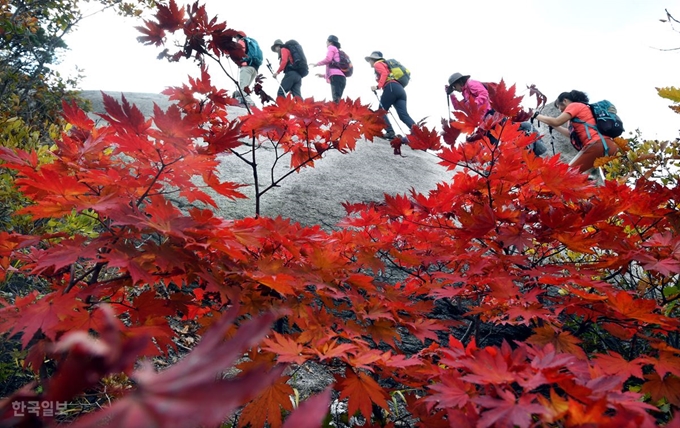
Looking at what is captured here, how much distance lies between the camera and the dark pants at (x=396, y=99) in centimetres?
703

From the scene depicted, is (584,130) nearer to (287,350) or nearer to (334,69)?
(287,350)

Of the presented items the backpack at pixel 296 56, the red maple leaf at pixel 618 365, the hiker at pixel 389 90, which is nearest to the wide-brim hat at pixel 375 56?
the hiker at pixel 389 90

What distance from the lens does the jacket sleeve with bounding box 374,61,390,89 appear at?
23.1 ft

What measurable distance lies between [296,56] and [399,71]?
202 centimetres

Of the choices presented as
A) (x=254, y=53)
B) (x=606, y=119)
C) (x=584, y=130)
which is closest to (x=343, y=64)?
(x=254, y=53)

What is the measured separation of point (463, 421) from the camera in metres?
0.83

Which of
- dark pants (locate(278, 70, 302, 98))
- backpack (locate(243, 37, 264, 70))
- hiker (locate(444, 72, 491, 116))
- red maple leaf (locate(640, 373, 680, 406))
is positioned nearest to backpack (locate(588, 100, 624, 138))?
hiker (locate(444, 72, 491, 116))

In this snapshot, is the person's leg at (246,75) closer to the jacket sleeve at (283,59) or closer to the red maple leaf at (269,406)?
the jacket sleeve at (283,59)

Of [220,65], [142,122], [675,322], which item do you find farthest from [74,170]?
[675,322]

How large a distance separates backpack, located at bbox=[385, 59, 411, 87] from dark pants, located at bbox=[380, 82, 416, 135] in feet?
0.43

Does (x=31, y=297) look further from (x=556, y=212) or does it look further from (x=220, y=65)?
(x=556, y=212)

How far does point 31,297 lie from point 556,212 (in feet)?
6.13

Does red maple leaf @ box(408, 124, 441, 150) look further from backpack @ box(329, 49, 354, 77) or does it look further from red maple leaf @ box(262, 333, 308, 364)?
backpack @ box(329, 49, 354, 77)

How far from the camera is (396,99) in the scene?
7.08 m
